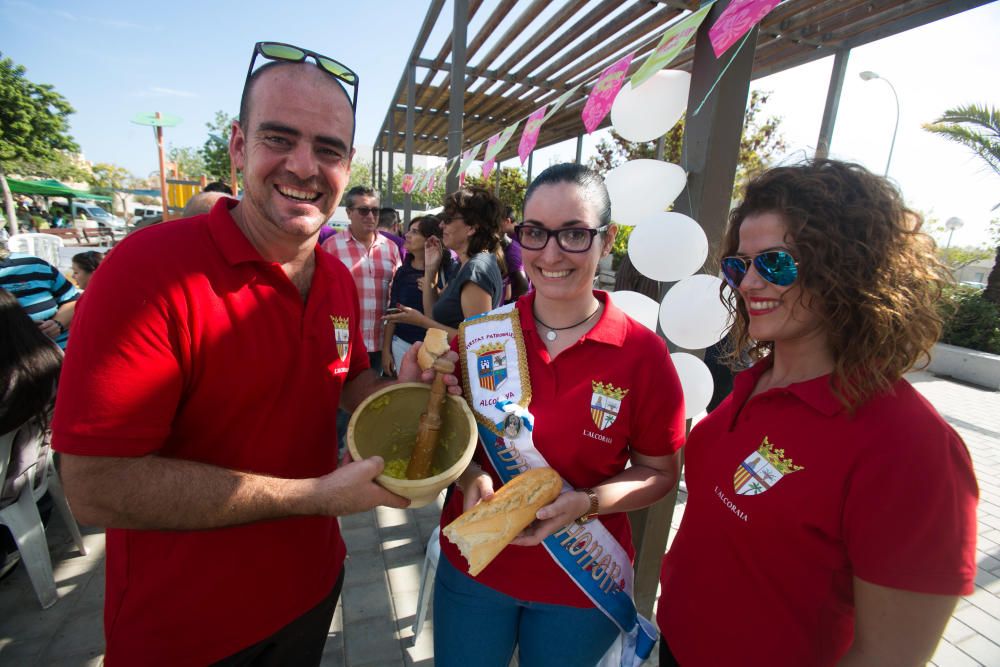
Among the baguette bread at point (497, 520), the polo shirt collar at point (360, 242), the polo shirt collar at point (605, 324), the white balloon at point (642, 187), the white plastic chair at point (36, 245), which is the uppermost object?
the white balloon at point (642, 187)

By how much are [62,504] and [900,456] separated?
4594 millimetres

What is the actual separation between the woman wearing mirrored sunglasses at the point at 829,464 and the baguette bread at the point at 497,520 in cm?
53

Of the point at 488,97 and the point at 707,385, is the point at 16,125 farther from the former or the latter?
the point at 707,385

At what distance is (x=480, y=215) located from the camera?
3.51 metres

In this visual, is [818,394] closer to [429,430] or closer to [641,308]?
[429,430]

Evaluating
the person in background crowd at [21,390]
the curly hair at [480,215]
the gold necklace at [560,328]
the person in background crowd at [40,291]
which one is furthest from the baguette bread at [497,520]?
the person in background crowd at [40,291]

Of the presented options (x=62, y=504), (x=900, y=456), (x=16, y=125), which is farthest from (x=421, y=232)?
(x=16, y=125)

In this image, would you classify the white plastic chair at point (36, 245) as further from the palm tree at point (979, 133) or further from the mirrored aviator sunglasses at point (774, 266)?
the palm tree at point (979, 133)

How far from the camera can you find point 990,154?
10.3 meters

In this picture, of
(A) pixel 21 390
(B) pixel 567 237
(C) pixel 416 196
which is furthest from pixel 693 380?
(C) pixel 416 196

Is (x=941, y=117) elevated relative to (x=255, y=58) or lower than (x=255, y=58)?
elevated

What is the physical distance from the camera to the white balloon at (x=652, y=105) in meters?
2.29

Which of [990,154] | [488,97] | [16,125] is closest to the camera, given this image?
[488,97]

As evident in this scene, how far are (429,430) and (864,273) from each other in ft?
4.08
